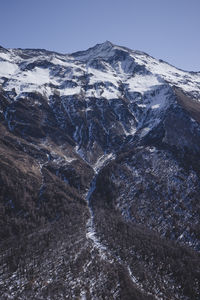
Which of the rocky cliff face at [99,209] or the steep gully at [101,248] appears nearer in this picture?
the rocky cliff face at [99,209]

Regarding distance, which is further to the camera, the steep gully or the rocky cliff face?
the steep gully

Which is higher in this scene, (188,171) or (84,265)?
(188,171)

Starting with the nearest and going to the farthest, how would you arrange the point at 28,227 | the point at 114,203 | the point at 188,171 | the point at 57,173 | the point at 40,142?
the point at 28,227 → the point at 114,203 → the point at 188,171 → the point at 57,173 → the point at 40,142

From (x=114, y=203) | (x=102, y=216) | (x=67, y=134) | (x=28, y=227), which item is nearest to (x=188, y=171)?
(x=114, y=203)

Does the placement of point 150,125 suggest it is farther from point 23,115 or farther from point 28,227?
point 28,227

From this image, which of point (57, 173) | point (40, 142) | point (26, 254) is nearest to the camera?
point (26, 254)

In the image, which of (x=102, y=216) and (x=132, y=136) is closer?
(x=102, y=216)

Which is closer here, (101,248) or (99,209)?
(101,248)

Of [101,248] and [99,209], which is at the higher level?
[101,248]
